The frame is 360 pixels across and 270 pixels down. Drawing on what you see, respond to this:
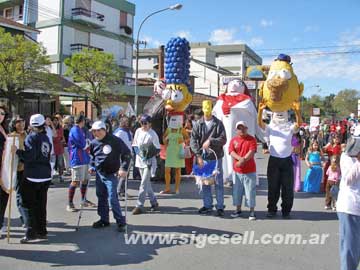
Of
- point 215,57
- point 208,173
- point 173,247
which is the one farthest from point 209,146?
point 215,57

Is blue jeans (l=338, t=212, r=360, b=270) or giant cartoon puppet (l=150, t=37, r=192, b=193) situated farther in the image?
giant cartoon puppet (l=150, t=37, r=192, b=193)

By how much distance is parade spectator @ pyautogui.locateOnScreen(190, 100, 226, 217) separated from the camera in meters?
7.54

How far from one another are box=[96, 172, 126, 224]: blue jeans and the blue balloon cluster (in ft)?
15.6

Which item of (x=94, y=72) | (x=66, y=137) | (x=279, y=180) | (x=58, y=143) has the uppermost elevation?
(x=94, y=72)

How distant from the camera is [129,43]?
46.4 metres

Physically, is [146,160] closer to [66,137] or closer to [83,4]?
[66,137]

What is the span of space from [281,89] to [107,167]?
3945 millimetres

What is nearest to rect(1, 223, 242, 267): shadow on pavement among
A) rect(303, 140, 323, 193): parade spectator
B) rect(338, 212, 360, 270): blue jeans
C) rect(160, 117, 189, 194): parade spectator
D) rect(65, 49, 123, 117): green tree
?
rect(338, 212, 360, 270): blue jeans

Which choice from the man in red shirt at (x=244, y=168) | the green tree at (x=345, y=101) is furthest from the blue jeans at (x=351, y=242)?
the green tree at (x=345, y=101)

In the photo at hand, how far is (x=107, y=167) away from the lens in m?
6.50

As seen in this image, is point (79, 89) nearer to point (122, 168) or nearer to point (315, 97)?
point (122, 168)

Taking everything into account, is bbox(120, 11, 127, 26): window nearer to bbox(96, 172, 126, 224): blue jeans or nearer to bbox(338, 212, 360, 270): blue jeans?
bbox(96, 172, 126, 224): blue jeans

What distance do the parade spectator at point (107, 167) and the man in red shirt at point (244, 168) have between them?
6.41 ft

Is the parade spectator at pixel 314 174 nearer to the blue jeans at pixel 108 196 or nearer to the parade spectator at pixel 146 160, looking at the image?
the parade spectator at pixel 146 160
